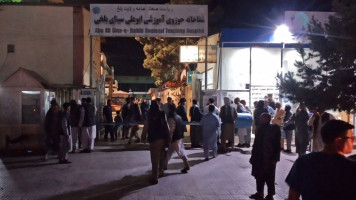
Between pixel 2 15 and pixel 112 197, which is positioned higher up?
pixel 2 15

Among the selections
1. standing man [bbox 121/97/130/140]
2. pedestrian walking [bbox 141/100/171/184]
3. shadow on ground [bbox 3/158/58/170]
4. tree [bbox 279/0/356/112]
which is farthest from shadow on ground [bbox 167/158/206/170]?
tree [bbox 279/0/356/112]

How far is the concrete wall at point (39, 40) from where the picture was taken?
57.2 feet

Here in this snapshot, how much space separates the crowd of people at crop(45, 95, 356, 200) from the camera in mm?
3764

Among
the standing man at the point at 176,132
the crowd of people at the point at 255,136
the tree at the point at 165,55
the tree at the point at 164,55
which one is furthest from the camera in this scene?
the tree at the point at 164,55

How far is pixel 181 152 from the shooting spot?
11.0m

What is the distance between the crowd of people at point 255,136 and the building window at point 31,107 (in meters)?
1.24

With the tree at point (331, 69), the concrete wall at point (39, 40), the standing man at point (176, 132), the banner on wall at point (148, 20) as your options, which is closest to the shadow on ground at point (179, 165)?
the standing man at point (176, 132)

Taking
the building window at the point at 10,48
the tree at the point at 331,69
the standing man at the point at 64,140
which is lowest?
the standing man at the point at 64,140

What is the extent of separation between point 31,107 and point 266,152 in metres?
9.38

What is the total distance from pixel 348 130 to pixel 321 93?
1.74m

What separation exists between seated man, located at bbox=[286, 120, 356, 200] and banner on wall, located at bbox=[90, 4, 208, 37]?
14482 millimetres

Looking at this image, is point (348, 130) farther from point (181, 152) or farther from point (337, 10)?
point (181, 152)

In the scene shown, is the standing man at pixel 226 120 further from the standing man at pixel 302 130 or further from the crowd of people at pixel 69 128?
the crowd of people at pixel 69 128

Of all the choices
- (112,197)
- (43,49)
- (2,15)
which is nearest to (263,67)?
(43,49)
